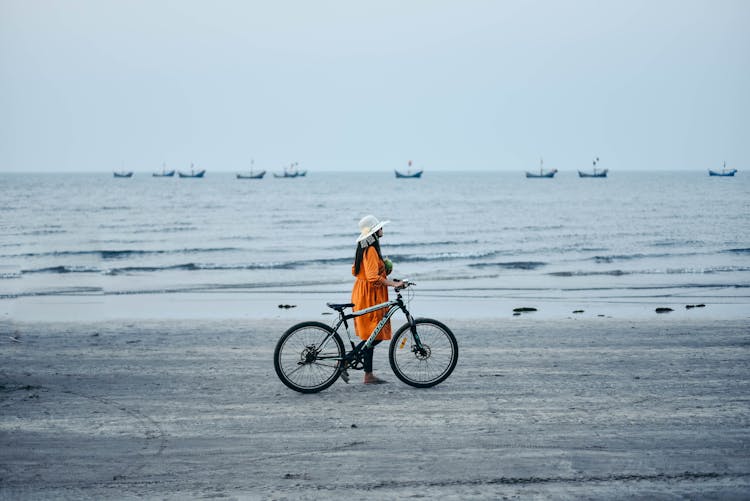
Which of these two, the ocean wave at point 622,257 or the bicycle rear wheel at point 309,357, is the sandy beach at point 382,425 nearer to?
the bicycle rear wheel at point 309,357

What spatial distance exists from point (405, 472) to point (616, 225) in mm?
42936

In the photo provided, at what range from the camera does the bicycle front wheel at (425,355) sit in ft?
26.8

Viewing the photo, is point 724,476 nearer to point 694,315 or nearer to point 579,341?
point 579,341

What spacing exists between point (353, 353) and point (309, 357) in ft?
1.57

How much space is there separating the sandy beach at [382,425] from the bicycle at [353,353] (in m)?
0.22

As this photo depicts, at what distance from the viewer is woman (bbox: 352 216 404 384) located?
8.05 m

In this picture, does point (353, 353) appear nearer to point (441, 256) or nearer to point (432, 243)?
point (441, 256)

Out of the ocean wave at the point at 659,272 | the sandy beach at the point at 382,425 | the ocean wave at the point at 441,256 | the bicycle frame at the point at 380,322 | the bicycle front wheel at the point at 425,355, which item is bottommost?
the ocean wave at the point at 659,272

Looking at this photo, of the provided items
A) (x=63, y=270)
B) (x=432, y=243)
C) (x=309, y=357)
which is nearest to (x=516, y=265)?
(x=432, y=243)

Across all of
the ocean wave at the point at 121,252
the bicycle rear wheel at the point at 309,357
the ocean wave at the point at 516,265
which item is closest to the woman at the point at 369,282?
the bicycle rear wheel at the point at 309,357

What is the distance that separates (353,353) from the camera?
322 inches

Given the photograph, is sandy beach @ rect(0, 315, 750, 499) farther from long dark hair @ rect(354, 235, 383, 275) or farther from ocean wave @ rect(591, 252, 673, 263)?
ocean wave @ rect(591, 252, 673, 263)

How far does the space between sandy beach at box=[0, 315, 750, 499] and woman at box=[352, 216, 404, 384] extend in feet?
1.90

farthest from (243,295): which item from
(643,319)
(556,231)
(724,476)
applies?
(556,231)
